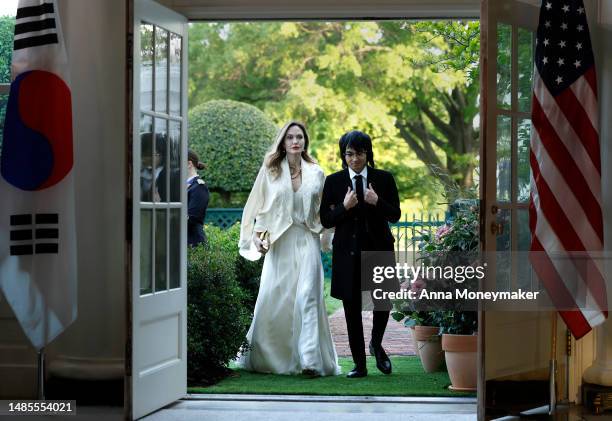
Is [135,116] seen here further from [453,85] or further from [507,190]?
[453,85]

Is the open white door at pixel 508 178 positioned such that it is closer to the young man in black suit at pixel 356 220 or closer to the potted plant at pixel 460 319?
the potted plant at pixel 460 319

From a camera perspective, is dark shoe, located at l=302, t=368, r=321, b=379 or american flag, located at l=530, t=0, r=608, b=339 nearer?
american flag, located at l=530, t=0, r=608, b=339

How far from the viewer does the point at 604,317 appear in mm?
5227

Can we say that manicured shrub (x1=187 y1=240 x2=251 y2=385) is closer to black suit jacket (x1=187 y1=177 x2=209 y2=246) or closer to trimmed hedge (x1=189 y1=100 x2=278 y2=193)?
black suit jacket (x1=187 y1=177 x2=209 y2=246)

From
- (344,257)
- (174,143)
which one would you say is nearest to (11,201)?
(174,143)

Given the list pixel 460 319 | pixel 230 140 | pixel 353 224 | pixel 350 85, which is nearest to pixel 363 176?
pixel 353 224

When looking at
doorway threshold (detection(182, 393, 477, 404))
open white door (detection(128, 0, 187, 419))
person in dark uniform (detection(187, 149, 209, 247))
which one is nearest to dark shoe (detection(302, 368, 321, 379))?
doorway threshold (detection(182, 393, 477, 404))

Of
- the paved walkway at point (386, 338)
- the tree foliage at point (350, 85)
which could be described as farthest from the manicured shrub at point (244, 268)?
the tree foliage at point (350, 85)

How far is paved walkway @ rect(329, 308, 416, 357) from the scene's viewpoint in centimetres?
841

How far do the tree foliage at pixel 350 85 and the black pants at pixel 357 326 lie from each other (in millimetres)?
8326

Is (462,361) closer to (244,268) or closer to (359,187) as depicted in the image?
(359,187)

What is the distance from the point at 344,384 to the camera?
640cm

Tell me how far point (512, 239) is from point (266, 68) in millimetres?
11084

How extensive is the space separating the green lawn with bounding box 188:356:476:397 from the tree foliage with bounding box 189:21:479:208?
8.27 m
